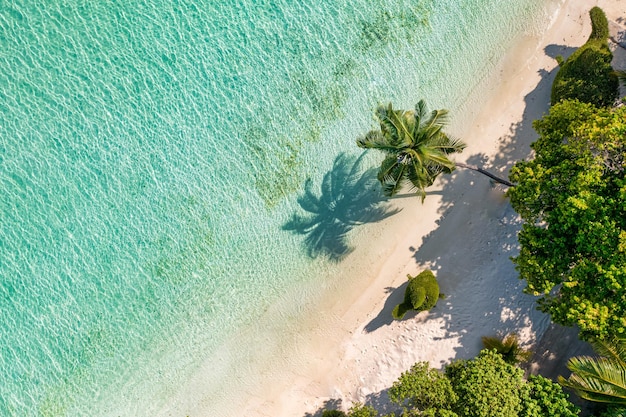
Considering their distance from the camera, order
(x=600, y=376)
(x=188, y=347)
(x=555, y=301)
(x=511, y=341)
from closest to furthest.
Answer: (x=600, y=376) < (x=555, y=301) < (x=511, y=341) < (x=188, y=347)

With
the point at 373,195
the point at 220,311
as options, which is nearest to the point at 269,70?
the point at 373,195

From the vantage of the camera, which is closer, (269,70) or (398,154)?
(398,154)

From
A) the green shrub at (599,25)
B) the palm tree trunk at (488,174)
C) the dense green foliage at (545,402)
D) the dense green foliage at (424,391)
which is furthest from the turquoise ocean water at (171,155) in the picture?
the dense green foliage at (545,402)

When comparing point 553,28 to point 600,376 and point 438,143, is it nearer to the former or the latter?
point 438,143

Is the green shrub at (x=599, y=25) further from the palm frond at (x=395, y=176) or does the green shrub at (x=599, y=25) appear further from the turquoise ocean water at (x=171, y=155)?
the palm frond at (x=395, y=176)

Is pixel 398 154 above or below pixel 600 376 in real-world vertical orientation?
above

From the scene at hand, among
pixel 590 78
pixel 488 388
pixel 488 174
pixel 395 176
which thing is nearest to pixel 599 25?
pixel 590 78

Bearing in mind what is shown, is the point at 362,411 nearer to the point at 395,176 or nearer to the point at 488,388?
the point at 488,388

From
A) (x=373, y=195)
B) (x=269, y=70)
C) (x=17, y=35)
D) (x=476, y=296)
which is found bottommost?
(x=476, y=296)
